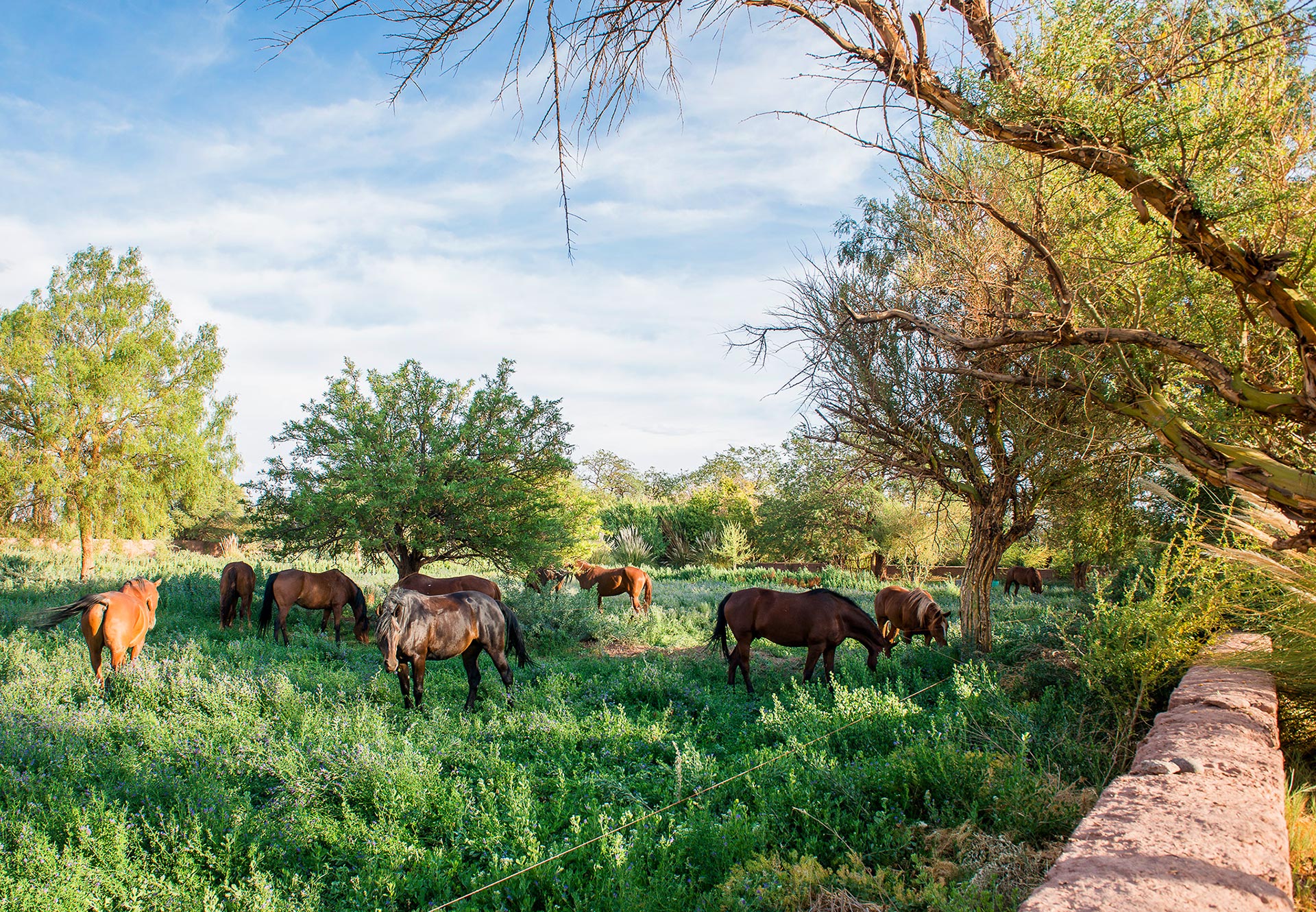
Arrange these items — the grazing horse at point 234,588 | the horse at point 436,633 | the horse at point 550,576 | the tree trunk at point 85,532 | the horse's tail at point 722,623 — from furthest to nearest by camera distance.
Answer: the tree trunk at point 85,532
the horse at point 550,576
the grazing horse at point 234,588
the horse's tail at point 722,623
the horse at point 436,633

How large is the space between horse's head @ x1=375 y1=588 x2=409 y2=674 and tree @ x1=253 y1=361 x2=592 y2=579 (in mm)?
4860

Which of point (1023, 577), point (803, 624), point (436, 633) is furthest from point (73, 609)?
point (1023, 577)

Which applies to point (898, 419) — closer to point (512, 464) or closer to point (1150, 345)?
point (1150, 345)

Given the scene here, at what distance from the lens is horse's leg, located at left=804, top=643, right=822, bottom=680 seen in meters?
8.90

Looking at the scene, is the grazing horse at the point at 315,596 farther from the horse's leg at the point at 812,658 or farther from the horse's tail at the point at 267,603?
the horse's leg at the point at 812,658

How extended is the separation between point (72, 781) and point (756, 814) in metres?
5.14

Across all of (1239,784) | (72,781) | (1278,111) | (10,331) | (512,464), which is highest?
(10,331)

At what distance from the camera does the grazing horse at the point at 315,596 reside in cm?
1115

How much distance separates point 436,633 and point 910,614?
7618 millimetres

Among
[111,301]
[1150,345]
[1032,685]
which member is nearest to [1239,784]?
[1150,345]

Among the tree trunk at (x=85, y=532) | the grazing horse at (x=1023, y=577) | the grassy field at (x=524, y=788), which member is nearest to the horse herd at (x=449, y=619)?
the grassy field at (x=524, y=788)

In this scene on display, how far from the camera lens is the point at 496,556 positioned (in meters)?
13.4

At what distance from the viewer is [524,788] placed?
16.7ft

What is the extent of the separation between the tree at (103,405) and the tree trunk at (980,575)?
1829 cm
